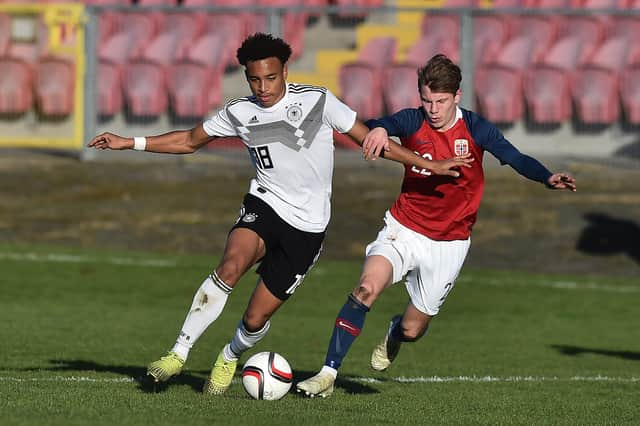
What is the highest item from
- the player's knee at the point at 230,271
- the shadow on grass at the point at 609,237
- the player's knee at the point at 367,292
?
the player's knee at the point at 230,271

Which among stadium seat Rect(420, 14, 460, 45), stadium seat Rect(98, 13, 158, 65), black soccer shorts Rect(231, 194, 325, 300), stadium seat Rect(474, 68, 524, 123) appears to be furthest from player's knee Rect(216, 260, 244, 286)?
stadium seat Rect(98, 13, 158, 65)

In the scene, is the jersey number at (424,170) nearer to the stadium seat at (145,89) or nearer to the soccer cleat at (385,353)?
the soccer cleat at (385,353)

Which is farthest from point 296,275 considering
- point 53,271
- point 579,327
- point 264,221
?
point 53,271

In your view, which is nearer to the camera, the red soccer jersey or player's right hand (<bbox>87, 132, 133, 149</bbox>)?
player's right hand (<bbox>87, 132, 133, 149</bbox>)

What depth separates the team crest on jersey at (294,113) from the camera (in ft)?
26.5

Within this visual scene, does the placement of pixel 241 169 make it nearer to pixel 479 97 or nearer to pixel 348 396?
pixel 479 97

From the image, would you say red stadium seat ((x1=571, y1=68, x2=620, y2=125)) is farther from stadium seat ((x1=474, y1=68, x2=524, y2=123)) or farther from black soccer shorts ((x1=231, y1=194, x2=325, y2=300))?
black soccer shorts ((x1=231, y1=194, x2=325, y2=300))

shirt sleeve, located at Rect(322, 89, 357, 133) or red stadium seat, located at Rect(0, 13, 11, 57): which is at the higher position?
shirt sleeve, located at Rect(322, 89, 357, 133)

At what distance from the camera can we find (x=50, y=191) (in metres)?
19.5

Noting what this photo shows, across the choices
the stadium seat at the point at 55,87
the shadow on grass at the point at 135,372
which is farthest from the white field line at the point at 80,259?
the shadow on grass at the point at 135,372

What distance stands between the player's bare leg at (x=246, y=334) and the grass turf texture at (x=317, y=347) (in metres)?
0.20

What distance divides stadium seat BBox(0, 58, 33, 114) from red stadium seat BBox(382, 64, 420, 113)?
19.5 feet

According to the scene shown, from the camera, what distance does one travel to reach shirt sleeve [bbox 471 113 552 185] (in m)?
8.10

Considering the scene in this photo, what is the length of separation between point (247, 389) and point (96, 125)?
13.6m
